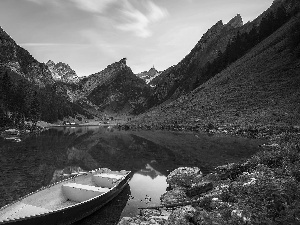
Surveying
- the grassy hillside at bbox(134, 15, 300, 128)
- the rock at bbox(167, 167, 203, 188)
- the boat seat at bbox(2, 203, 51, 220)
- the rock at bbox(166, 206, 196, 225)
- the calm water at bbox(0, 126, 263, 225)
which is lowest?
the calm water at bbox(0, 126, 263, 225)

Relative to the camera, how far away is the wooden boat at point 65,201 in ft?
54.5

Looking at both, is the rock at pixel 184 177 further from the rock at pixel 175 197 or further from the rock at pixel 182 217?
the rock at pixel 182 217

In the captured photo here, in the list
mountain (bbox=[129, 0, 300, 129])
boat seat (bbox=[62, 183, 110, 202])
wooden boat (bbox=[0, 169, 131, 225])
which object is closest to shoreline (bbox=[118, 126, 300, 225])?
wooden boat (bbox=[0, 169, 131, 225])

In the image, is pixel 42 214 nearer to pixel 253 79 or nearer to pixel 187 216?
pixel 187 216

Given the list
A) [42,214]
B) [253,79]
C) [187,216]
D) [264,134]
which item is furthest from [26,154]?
[253,79]

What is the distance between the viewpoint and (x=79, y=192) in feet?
74.2

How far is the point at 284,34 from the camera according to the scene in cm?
11650

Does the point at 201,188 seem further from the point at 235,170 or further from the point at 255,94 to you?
the point at 255,94

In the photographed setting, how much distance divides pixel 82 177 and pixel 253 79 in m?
90.7

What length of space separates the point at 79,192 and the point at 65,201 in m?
1.41

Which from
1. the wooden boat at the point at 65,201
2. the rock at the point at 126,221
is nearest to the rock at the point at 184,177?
the wooden boat at the point at 65,201

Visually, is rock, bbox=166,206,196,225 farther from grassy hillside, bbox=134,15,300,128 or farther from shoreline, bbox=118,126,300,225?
grassy hillside, bbox=134,15,300,128

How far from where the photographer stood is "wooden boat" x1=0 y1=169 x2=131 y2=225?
16.6 metres

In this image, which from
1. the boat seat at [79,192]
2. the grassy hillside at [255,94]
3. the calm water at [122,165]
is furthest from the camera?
the grassy hillside at [255,94]
